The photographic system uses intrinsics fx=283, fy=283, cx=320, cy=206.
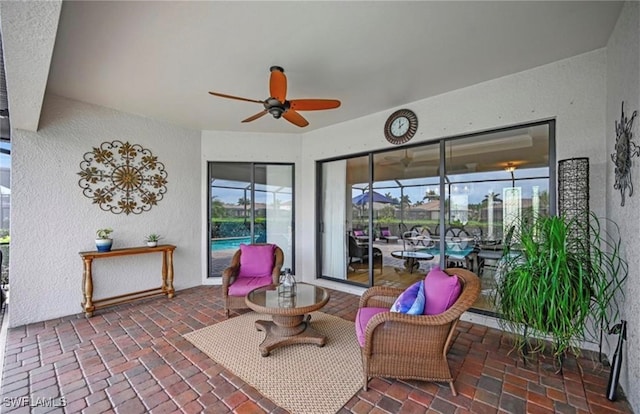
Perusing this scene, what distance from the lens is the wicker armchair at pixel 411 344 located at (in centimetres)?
202

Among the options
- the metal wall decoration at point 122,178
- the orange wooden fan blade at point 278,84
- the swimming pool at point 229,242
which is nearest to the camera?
the orange wooden fan blade at point 278,84

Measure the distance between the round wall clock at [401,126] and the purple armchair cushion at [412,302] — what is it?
2311 millimetres

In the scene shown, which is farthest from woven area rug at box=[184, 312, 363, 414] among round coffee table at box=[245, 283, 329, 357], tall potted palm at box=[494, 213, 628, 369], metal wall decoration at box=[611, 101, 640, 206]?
metal wall decoration at box=[611, 101, 640, 206]

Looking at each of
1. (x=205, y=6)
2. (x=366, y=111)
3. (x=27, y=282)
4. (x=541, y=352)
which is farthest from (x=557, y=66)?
(x=27, y=282)

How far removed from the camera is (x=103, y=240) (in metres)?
3.77

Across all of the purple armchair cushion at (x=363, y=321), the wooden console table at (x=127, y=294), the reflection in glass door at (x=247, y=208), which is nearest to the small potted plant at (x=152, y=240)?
the wooden console table at (x=127, y=294)

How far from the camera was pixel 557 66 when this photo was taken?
2.87 metres

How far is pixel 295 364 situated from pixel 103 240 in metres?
3.11

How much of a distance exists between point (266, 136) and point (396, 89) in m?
2.60

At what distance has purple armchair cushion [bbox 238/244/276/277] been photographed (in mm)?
4055

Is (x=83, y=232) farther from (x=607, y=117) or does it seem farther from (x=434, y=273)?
(x=607, y=117)

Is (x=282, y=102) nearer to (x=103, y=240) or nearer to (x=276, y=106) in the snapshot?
(x=276, y=106)

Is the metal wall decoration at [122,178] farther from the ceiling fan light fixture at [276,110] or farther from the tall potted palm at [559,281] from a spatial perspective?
the tall potted palm at [559,281]

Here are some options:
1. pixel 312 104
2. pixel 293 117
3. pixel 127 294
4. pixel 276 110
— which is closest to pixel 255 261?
pixel 127 294
